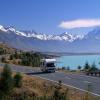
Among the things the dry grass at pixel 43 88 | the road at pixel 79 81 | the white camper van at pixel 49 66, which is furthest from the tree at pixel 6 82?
the white camper van at pixel 49 66

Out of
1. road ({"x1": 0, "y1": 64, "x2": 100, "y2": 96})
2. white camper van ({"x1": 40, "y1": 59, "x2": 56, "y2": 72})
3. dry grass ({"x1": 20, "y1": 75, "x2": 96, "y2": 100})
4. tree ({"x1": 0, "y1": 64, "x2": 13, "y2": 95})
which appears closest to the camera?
tree ({"x1": 0, "y1": 64, "x2": 13, "y2": 95})

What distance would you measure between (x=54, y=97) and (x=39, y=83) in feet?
72.7

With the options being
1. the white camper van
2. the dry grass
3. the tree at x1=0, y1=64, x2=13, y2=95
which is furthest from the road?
the white camper van

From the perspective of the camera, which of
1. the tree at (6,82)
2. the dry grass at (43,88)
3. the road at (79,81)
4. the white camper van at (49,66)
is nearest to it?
the tree at (6,82)

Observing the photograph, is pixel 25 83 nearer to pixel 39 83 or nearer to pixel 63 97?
pixel 39 83

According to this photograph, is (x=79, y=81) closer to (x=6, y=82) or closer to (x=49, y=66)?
(x=49, y=66)

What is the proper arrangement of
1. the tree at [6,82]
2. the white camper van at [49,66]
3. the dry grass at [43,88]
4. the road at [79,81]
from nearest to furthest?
the tree at [6,82] < the dry grass at [43,88] < the road at [79,81] < the white camper van at [49,66]

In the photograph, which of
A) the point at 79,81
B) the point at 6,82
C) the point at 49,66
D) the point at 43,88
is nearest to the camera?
the point at 6,82

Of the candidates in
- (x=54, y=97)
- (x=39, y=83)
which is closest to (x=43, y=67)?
(x=39, y=83)

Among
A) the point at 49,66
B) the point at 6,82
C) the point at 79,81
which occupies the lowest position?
the point at 6,82

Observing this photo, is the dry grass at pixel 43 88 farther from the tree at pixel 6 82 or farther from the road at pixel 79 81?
the tree at pixel 6 82

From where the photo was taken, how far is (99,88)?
1515 inches

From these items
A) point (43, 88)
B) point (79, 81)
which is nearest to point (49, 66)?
point (79, 81)

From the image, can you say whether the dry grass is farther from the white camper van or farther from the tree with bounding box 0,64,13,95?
the white camper van
